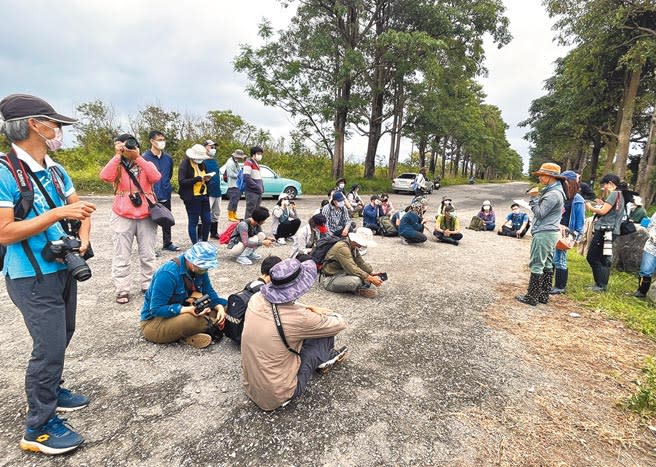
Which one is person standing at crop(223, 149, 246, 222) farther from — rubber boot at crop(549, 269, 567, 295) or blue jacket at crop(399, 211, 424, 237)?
rubber boot at crop(549, 269, 567, 295)

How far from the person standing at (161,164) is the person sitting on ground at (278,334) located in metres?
3.62

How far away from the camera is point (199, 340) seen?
3260 mm

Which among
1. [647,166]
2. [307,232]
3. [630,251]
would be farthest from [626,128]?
[307,232]

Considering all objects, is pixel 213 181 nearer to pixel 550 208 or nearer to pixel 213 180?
pixel 213 180

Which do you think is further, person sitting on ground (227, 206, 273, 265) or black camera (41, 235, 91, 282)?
person sitting on ground (227, 206, 273, 265)

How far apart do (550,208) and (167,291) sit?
4.60 m

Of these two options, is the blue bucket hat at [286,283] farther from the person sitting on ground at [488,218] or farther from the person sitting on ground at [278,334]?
the person sitting on ground at [488,218]

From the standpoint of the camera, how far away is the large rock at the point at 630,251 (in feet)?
20.1

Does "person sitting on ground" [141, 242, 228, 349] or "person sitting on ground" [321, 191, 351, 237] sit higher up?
"person sitting on ground" [321, 191, 351, 237]

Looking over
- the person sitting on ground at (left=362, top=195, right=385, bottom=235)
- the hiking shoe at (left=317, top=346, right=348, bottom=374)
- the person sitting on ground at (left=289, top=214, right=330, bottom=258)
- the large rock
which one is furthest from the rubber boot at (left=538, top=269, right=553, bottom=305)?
the person sitting on ground at (left=362, top=195, right=385, bottom=235)

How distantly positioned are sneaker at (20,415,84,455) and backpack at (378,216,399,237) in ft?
25.5

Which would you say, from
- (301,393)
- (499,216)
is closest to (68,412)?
Result: (301,393)

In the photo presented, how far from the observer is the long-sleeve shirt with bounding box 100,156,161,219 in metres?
3.87

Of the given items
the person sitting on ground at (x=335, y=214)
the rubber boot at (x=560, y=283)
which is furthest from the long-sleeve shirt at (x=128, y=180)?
the rubber boot at (x=560, y=283)
